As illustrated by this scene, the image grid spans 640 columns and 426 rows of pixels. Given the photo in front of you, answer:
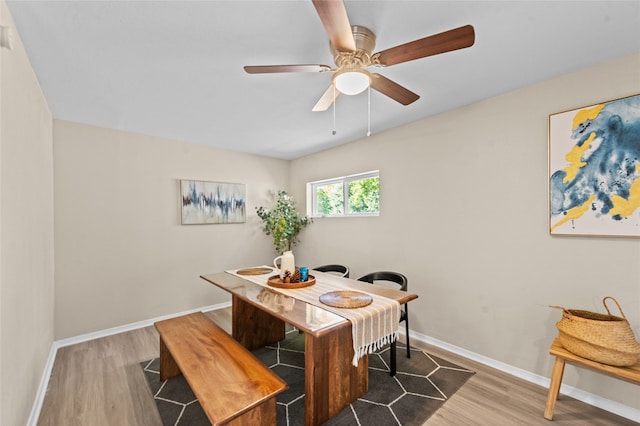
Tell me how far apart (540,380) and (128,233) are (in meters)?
4.23

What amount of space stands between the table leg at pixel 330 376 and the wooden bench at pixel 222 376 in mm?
297

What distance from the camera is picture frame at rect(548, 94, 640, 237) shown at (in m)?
1.76

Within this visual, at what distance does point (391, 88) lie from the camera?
1747 mm

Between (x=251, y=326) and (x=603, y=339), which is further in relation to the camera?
(x=251, y=326)

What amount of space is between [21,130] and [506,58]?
3.05 m

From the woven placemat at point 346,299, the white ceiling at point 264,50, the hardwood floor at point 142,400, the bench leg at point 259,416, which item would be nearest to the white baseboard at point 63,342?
the hardwood floor at point 142,400

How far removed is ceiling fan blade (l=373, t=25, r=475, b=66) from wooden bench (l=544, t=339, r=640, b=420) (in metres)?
1.92

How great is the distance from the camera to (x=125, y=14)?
1.41m

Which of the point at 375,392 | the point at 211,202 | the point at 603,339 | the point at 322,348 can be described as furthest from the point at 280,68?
the point at 211,202

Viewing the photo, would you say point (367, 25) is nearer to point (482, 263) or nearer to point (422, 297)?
point (482, 263)

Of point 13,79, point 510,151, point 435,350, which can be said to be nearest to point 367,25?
point 510,151

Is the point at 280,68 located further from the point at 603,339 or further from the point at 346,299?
the point at 603,339

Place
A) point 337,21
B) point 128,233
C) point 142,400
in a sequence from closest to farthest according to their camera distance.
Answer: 1. point 337,21
2. point 142,400
3. point 128,233

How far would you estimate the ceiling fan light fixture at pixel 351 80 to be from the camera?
1.47 m
